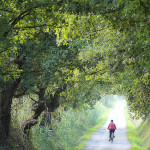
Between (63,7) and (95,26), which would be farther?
(95,26)

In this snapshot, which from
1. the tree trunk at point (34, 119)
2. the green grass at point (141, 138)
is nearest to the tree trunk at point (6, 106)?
the tree trunk at point (34, 119)

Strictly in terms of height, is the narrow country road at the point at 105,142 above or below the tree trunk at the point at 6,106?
below

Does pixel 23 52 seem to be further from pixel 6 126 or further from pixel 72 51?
pixel 6 126

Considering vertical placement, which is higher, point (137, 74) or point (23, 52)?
point (23, 52)

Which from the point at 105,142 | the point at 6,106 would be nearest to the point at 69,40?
the point at 6,106

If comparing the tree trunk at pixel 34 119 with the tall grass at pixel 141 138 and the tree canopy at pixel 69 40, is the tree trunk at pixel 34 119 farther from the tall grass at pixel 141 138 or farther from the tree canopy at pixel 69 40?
the tall grass at pixel 141 138

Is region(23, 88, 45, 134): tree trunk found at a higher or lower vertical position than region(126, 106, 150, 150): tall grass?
higher

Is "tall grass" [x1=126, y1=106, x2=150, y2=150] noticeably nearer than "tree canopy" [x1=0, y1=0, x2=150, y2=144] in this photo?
No

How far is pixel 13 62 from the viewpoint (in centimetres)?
1452

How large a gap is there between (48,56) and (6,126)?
3.98 meters

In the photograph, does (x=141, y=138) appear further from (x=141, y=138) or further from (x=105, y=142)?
(x=105, y=142)

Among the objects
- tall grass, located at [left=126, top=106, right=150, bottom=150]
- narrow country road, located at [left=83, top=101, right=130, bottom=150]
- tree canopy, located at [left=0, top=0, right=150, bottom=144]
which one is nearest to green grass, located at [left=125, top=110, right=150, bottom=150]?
tall grass, located at [left=126, top=106, right=150, bottom=150]

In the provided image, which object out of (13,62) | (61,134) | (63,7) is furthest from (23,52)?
(61,134)

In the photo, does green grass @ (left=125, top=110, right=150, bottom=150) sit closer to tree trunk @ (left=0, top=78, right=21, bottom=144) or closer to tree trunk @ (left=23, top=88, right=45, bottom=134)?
tree trunk @ (left=23, top=88, right=45, bottom=134)
